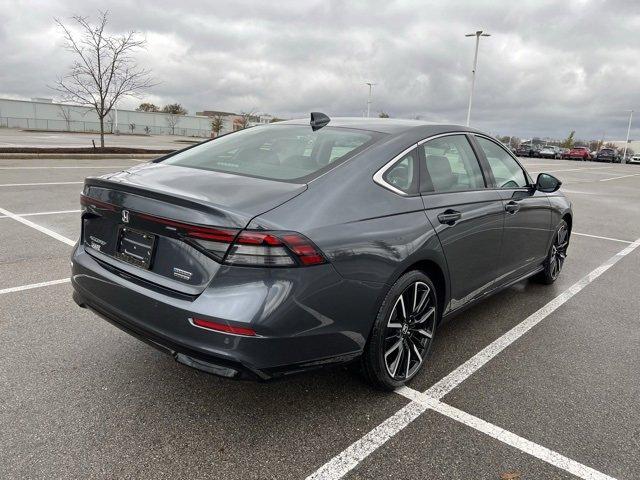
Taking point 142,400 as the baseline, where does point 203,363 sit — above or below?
above

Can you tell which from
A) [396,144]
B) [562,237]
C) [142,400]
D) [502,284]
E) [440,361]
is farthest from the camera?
[562,237]

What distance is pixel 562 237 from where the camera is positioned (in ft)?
17.8

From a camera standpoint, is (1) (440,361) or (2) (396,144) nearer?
(2) (396,144)

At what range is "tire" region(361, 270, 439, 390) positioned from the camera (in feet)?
9.13

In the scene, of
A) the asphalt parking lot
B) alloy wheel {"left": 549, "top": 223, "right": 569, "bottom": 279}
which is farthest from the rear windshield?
alloy wheel {"left": 549, "top": 223, "right": 569, "bottom": 279}

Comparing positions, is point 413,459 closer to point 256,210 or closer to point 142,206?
point 256,210

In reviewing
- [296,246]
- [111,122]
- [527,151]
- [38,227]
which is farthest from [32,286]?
Result: [111,122]

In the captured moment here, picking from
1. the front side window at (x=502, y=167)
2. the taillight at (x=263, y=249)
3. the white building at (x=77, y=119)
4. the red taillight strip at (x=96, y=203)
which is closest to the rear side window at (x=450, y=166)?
the front side window at (x=502, y=167)

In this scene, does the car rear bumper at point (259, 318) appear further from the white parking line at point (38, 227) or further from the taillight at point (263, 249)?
the white parking line at point (38, 227)

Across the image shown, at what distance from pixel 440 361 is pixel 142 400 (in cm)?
193

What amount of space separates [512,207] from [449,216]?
104 centimetres

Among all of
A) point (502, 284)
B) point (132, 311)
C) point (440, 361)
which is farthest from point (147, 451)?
point (502, 284)

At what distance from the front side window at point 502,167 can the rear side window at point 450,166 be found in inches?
10.8

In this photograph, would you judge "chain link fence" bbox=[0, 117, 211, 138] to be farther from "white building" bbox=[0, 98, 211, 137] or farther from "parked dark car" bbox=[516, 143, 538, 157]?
"parked dark car" bbox=[516, 143, 538, 157]
